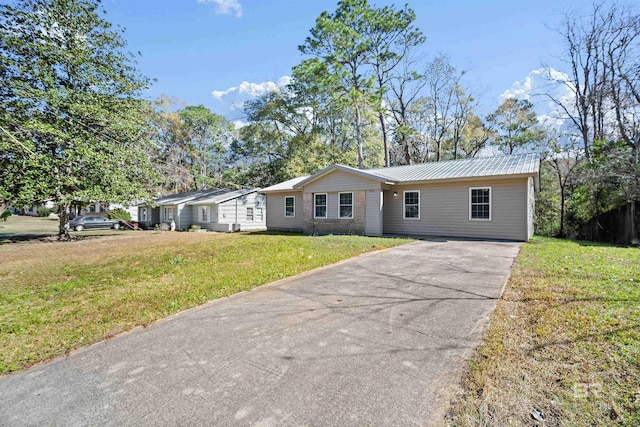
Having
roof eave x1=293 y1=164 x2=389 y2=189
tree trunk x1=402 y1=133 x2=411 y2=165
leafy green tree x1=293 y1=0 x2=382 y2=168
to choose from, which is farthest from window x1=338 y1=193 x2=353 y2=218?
tree trunk x1=402 y1=133 x2=411 y2=165

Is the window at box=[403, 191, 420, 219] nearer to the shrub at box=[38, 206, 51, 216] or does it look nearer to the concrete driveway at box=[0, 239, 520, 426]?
the concrete driveway at box=[0, 239, 520, 426]

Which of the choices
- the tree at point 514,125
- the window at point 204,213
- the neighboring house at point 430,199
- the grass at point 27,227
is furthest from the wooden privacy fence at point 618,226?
the grass at point 27,227

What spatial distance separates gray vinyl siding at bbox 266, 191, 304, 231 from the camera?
19.2 meters

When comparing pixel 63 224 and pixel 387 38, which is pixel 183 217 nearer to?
pixel 63 224

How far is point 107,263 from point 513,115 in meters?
29.5

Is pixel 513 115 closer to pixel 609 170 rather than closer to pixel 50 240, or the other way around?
pixel 609 170

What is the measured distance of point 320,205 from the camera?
1669cm

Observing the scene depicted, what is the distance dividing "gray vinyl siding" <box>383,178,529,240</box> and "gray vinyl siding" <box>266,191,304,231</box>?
5.76 m

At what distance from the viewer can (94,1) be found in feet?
52.7

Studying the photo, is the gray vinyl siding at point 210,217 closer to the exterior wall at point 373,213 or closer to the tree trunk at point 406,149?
the exterior wall at point 373,213

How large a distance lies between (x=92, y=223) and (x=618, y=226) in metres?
35.6

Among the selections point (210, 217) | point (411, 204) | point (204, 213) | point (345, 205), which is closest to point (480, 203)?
point (411, 204)

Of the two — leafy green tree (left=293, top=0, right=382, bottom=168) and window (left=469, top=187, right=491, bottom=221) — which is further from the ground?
leafy green tree (left=293, top=0, right=382, bottom=168)

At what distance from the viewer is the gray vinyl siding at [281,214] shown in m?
19.2
